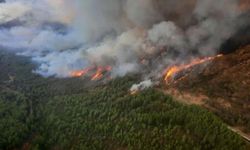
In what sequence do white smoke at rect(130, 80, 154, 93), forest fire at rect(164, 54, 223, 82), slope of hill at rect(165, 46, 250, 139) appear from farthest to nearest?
forest fire at rect(164, 54, 223, 82), white smoke at rect(130, 80, 154, 93), slope of hill at rect(165, 46, 250, 139)

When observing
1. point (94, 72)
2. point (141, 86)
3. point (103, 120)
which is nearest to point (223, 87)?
point (141, 86)

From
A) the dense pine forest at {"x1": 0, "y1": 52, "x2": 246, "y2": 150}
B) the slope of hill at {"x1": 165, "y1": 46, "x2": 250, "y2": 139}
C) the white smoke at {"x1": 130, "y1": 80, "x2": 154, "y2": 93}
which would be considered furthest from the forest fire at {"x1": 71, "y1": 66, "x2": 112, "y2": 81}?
the slope of hill at {"x1": 165, "y1": 46, "x2": 250, "y2": 139}

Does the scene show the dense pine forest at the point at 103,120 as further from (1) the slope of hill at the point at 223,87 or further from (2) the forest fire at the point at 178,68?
(2) the forest fire at the point at 178,68

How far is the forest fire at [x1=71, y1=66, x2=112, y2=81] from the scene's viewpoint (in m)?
136

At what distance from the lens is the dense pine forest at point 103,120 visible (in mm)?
91812

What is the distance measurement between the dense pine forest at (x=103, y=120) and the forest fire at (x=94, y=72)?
3635mm

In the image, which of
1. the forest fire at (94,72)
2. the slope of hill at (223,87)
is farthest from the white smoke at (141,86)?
the forest fire at (94,72)

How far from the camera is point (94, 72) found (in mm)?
140250

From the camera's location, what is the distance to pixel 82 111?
114125mm

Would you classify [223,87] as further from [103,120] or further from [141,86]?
[103,120]

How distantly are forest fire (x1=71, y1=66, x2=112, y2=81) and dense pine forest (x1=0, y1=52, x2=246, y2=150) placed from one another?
11.9 ft

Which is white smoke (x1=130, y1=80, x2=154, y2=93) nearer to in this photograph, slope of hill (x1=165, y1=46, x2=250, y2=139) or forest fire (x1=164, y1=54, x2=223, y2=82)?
forest fire (x1=164, y1=54, x2=223, y2=82)

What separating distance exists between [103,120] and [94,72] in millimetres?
35478

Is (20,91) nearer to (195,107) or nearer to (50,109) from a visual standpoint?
(50,109)
